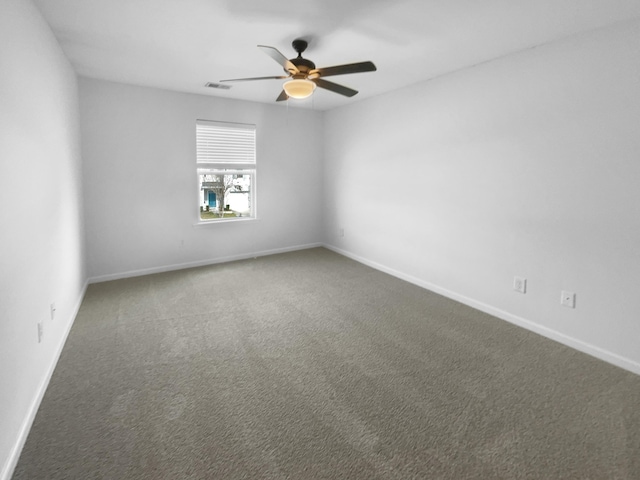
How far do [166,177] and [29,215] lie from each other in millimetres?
2759

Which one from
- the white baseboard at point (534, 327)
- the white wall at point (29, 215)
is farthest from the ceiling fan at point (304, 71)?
the white baseboard at point (534, 327)

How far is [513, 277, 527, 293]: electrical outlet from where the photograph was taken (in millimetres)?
3162

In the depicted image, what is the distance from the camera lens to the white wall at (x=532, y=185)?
2.50m

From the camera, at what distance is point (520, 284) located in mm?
3191

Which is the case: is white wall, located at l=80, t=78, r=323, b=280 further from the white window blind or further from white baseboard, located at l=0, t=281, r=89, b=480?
white baseboard, located at l=0, t=281, r=89, b=480

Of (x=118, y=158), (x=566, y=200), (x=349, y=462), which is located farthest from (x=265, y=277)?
(x=566, y=200)

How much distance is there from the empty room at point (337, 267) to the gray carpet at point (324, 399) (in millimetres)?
17

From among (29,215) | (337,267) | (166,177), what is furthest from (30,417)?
(337,267)

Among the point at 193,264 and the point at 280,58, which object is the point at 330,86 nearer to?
the point at 280,58

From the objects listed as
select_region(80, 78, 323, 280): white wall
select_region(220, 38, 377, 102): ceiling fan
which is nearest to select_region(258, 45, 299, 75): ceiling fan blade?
select_region(220, 38, 377, 102): ceiling fan

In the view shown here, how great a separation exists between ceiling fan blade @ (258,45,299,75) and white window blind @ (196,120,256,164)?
256 centimetres

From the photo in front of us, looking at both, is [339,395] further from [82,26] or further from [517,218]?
[82,26]

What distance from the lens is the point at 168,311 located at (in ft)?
11.4

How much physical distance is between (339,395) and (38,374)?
1.90m
